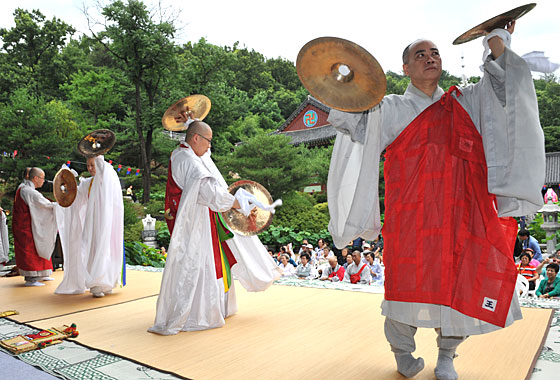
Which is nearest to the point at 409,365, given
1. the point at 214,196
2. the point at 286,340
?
the point at 286,340

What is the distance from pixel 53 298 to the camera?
5.48 metres

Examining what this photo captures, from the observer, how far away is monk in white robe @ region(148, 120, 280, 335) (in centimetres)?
373

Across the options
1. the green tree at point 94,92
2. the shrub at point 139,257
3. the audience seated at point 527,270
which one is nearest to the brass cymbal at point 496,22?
the audience seated at point 527,270

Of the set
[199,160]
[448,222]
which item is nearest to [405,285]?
[448,222]

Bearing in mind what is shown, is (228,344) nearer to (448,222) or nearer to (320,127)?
(448,222)

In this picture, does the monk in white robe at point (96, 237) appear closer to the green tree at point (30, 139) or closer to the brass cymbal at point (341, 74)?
the brass cymbal at point (341, 74)

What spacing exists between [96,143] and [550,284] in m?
6.25

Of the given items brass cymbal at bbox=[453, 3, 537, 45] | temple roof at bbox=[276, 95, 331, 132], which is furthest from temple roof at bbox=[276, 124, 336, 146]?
brass cymbal at bbox=[453, 3, 537, 45]

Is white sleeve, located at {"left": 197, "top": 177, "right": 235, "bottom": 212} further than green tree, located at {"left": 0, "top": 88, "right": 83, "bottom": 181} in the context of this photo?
No

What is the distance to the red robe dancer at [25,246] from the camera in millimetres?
6445

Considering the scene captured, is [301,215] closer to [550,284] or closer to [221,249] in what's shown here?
[550,284]

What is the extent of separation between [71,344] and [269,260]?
6.13 ft

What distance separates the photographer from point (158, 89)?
72.5 feet

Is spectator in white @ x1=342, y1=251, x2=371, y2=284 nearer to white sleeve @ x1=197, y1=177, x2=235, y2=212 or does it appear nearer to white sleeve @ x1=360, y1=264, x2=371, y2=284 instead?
white sleeve @ x1=360, y1=264, x2=371, y2=284
